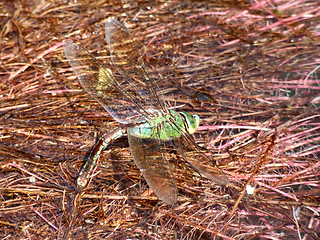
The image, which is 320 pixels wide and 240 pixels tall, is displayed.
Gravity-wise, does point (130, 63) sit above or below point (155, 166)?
above

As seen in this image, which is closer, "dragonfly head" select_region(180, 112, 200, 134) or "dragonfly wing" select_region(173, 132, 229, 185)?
"dragonfly wing" select_region(173, 132, 229, 185)

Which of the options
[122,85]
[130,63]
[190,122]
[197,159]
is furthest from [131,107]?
[197,159]

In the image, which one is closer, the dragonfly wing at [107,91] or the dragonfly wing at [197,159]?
the dragonfly wing at [197,159]

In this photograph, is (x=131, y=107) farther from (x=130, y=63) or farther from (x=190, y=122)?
(x=190, y=122)

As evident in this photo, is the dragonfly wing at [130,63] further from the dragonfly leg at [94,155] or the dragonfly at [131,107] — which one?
the dragonfly leg at [94,155]

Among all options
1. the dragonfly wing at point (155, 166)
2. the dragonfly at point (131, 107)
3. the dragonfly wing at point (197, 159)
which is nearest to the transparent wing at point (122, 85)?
the dragonfly at point (131, 107)

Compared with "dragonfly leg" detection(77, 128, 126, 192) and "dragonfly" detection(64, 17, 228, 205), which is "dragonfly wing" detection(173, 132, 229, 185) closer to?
"dragonfly" detection(64, 17, 228, 205)

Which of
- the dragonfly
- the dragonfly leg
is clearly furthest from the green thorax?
the dragonfly leg
